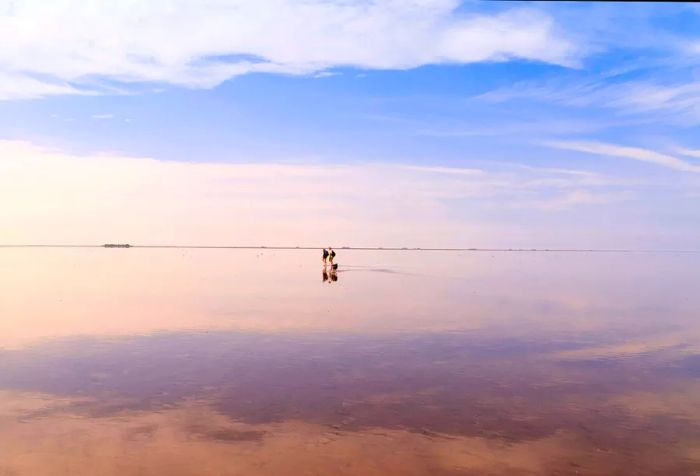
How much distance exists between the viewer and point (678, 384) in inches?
569

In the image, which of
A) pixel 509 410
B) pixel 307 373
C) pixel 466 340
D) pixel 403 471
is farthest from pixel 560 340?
pixel 403 471

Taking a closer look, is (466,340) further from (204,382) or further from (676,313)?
(676,313)

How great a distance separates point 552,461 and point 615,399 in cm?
464

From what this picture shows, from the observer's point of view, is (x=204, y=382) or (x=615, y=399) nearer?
(x=615, y=399)

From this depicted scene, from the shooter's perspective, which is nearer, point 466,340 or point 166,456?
point 166,456

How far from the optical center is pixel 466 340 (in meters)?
19.9

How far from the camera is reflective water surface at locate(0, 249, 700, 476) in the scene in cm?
950

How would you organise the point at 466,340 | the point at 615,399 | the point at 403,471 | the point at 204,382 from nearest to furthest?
the point at 403,471 → the point at 615,399 → the point at 204,382 → the point at 466,340

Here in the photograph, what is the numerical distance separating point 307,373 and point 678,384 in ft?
34.2

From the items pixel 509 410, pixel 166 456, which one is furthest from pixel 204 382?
pixel 509 410

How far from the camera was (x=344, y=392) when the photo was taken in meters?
13.2

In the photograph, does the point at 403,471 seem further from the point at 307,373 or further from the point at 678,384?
the point at 678,384

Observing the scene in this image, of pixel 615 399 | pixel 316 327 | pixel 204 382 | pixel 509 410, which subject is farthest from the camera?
pixel 316 327

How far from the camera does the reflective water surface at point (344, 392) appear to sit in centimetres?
950
